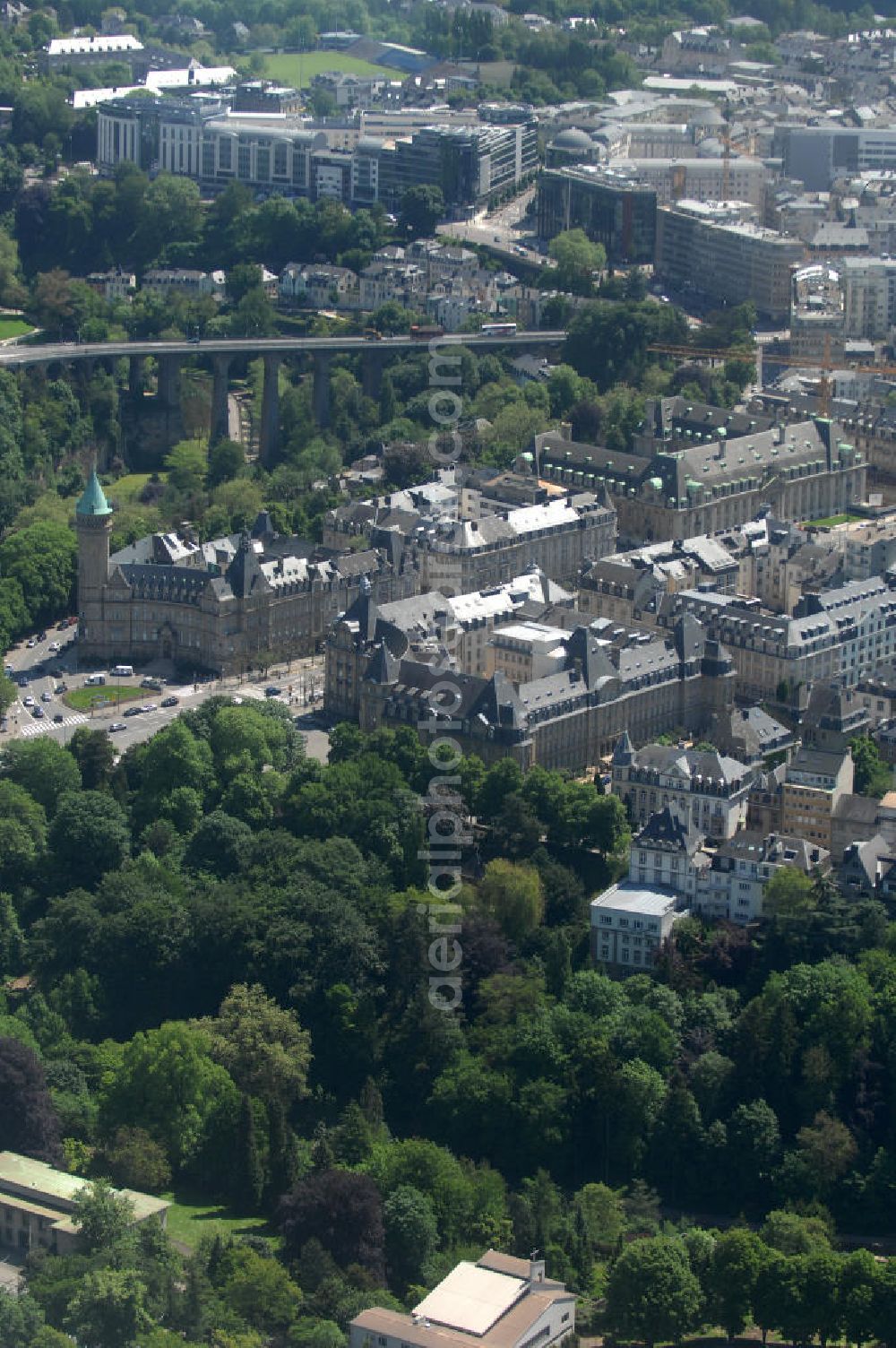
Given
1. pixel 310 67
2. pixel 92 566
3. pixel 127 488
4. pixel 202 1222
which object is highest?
pixel 310 67

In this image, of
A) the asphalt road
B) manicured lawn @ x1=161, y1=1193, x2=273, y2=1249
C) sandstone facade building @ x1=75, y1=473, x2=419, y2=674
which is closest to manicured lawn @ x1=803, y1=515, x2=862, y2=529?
sandstone facade building @ x1=75, y1=473, x2=419, y2=674

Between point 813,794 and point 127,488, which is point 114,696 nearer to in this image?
point 813,794

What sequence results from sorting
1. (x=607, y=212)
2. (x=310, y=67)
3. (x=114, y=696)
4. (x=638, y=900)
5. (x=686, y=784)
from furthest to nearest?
1. (x=310, y=67)
2. (x=607, y=212)
3. (x=114, y=696)
4. (x=686, y=784)
5. (x=638, y=900)

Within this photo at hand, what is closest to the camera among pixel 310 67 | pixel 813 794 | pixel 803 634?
pixel 813 794

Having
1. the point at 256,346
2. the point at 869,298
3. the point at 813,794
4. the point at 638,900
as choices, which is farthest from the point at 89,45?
the point at 638,900

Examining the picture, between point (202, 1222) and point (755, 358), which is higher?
point (755, 358)

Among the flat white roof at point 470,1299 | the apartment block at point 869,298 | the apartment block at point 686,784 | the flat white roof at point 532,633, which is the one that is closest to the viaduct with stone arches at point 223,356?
the apartment block at point 869,298

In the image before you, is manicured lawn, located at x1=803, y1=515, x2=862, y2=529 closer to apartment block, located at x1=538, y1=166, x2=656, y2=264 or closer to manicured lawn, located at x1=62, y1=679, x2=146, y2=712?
manicured lawn, located at x1=62, y1=679, x2=146, y2=712
